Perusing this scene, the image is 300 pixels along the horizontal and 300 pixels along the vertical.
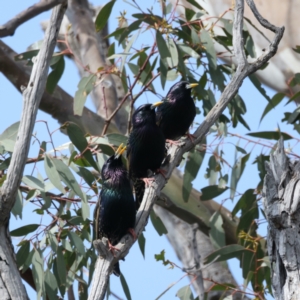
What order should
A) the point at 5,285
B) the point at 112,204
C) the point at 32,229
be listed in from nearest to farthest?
the point at 5,285 < the point at 112,204 < the point at 32,229

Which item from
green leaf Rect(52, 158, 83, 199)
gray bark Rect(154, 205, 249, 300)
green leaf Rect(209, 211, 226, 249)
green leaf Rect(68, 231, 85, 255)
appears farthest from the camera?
gray bark Rect(154, 205, 249, 300)

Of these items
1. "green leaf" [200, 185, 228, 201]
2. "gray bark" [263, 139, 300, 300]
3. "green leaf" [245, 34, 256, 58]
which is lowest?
"gray bark" [263, 139, 300, 300]

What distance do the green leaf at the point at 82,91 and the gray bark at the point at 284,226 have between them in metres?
1.72

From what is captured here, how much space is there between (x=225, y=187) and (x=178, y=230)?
1.45 metres

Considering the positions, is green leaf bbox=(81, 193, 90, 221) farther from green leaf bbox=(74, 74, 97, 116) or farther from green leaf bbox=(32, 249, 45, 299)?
green leaf bbox=(74, 74, 97, 116)

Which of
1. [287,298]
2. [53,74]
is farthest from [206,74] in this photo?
[287,298]

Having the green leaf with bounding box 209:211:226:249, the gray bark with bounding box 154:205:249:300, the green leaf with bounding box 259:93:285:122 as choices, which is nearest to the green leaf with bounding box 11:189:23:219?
the green leaf with bounding box 209:211:226:249

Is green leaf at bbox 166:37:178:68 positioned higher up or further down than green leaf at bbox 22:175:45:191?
higher up

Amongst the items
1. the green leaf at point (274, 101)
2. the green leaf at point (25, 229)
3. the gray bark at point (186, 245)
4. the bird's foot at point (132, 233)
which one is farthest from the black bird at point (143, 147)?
the gray bark at point (186, 245)

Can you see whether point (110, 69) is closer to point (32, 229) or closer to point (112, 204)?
point (32, 229)

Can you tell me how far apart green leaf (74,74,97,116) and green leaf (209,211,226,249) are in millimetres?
1078

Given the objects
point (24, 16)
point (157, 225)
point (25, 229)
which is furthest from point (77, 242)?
point (24, 16)

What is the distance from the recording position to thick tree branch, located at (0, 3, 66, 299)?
2.42 meters

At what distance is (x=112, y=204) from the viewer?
3.13 m
